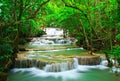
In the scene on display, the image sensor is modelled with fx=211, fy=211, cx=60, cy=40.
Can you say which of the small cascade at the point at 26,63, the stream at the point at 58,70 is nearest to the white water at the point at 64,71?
the stream at the point at 58,70

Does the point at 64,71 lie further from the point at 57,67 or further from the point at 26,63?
the point at 26,63

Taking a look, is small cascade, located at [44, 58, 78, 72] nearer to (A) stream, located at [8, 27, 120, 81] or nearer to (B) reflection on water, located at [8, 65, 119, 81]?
(A) stream, located at [8, 27, 120, 81]

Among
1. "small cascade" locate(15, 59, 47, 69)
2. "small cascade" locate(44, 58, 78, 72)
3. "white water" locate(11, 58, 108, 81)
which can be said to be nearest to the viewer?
"white water" locate(11, 58, 108, 81)

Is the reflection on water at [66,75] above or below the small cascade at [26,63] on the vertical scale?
below

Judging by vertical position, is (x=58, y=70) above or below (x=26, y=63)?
below

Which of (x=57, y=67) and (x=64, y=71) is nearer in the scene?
(x=57, y=67)

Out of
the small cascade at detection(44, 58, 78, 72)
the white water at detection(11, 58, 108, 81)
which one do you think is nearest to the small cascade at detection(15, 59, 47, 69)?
the white water at detection(11, 58, 108, 81)

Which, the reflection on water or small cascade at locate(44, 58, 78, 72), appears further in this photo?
small cascade at locate(44, 58, 78, 72)

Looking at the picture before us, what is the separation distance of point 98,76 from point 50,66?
2.55m

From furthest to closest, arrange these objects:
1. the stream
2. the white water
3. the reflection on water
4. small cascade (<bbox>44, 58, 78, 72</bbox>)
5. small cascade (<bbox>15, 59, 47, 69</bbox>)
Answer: small cascade (<bbox>15, 59, 47, 69</bbox>), small cascade (<bbox>44, 58, 78, 72</bbox>), the white water, the stream, the reflection on water

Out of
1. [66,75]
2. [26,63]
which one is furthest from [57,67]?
[26,63]

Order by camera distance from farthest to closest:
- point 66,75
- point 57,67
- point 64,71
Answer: point 64,71, point 57,67, point 66,75

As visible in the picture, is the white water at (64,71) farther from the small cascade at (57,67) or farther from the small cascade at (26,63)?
the small cascade at (26,63)

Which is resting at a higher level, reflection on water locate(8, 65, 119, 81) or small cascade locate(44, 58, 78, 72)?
small cascade locate(44, 58, 78, 72)
